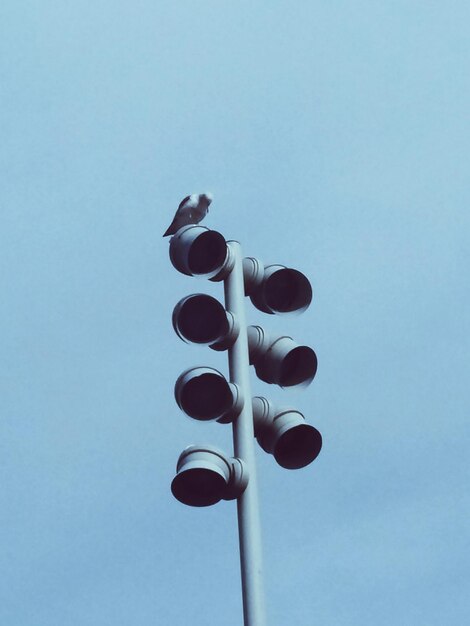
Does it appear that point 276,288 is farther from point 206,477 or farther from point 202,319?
point 206,477

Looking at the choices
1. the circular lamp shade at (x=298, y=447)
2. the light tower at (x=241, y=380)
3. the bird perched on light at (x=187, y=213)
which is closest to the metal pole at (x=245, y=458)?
the light tower at (x=241, y=380)

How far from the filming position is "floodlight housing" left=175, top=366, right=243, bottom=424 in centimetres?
525

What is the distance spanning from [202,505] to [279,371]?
1.00m

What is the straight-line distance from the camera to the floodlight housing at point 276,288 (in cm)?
607

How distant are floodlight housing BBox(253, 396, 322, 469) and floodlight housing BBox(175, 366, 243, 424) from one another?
0.21 meters

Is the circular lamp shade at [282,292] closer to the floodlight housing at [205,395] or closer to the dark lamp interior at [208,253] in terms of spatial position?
the dark lamp interior at [208,253]

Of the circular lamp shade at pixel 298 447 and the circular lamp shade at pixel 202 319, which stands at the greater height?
the circular lamp shade at pixel 202 319

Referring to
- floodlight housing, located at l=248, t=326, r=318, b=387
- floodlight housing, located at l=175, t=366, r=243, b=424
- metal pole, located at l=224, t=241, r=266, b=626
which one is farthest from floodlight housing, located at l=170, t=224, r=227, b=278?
floodlight housing, located at l=175, t=366, r=243, b=424

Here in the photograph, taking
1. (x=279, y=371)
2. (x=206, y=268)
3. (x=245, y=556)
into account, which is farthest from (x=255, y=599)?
(x=206, y=268)

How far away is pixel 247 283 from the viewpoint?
19.9 ft

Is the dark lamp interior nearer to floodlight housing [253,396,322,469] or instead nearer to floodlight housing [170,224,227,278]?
floodlight housing [170,224,227,278]

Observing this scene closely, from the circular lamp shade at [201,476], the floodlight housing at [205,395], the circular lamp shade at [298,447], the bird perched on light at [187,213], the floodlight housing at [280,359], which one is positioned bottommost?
the circular lamp shade at [201,476]

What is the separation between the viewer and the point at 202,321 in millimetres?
5543

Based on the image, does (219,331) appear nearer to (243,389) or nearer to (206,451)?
(243,389)
